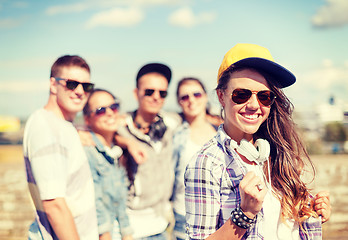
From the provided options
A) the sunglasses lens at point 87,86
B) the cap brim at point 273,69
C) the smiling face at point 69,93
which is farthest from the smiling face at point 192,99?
the cap brim at point 273,69

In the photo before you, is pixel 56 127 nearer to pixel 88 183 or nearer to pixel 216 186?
pixel 88 183

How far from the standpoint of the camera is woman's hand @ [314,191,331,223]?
2146mm

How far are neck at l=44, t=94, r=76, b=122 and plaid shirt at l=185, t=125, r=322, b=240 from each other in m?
→ 1.44

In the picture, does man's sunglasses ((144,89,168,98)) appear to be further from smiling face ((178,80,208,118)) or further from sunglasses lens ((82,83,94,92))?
sunglasses lens ((82,83,94,92))

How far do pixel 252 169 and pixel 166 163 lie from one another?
2.40m

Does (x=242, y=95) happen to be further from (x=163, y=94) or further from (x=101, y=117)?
(x=163, y=94)

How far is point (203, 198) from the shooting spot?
189cm

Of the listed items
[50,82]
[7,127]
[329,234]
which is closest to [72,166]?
[50,82]

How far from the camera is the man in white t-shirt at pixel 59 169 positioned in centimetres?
266

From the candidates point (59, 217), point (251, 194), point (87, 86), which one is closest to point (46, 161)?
point (59, 217)

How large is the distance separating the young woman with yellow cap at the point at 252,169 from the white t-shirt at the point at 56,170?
3.76 ft

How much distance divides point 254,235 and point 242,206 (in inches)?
9.3

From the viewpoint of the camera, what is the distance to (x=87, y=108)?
4.20 meters

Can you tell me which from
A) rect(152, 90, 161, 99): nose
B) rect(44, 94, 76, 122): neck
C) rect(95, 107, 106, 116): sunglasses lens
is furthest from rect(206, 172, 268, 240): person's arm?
rect(152, 90, 161, 99): nose
